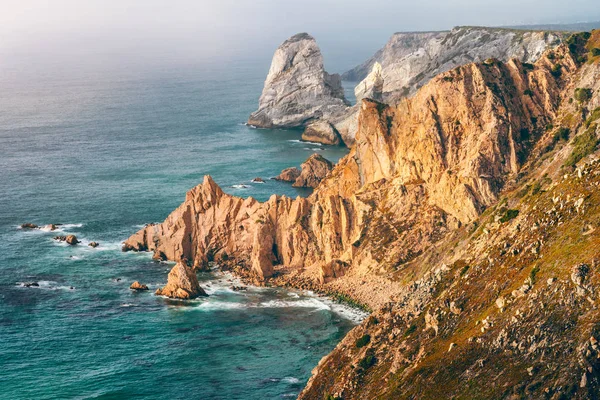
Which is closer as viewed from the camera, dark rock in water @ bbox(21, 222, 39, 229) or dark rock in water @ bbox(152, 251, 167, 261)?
dark rock in water @ bbox(152, 251, 167, 261)

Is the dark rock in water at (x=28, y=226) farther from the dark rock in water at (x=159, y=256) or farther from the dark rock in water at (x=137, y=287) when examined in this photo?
the dark rock in water at (x=137, y=287)

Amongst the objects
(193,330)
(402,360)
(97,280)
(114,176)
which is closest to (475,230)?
(402,360)

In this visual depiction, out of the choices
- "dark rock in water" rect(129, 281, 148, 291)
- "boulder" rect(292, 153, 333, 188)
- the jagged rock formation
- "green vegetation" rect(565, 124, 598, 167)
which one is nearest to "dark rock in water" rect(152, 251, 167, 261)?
the jagged rock formation

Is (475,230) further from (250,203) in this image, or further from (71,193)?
(71,193)

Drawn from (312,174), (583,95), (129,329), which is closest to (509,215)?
(583,95)

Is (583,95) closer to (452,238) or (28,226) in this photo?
(452,238)

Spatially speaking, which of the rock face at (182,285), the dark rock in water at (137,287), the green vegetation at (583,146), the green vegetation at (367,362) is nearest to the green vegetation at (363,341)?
the green vegetation at (367,362)

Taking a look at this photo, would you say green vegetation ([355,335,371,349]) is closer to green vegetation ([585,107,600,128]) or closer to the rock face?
green vegetation ([585,107,600,128])
